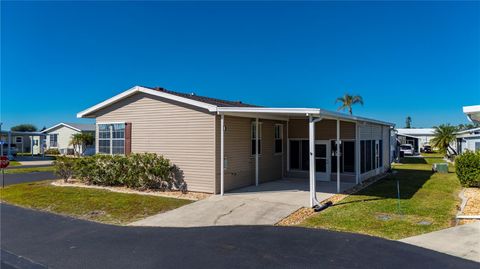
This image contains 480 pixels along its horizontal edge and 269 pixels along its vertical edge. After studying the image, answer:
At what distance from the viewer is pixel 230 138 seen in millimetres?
13086

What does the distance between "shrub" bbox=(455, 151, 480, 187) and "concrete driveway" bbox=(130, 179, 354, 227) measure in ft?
20.4

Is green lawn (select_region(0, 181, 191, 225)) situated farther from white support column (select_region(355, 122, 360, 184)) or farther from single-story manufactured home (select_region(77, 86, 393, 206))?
white support column (select_region(355, 122, 360, 184))

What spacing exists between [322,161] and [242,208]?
7.41 metres

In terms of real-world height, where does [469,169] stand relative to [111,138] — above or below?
below

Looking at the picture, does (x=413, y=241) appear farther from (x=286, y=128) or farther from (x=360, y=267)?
(x=286, y=128)

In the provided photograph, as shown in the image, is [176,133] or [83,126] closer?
[176,133]

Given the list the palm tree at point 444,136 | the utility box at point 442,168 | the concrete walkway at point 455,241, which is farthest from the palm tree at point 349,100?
the concrete walkway at point 455,241

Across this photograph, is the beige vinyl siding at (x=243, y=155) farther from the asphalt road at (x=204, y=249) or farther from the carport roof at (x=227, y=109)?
the asphalt road at (x=204, y=249)

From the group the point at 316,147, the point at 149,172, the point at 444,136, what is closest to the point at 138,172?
the point at 149,172

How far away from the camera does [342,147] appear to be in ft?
53.4

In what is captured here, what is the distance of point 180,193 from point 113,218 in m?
3.54

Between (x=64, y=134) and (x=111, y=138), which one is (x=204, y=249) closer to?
(x=111, y=138)

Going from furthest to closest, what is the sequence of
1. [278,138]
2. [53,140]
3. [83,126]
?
[53,140] < [83,126] < [278,138]

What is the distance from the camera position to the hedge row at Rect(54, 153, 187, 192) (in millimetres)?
13211
